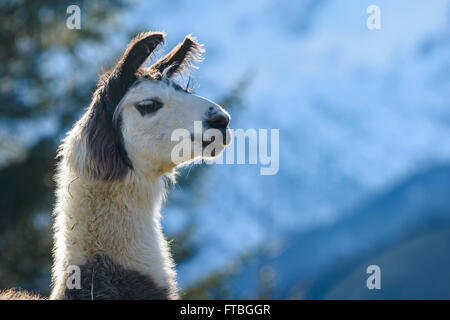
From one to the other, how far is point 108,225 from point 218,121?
831mm

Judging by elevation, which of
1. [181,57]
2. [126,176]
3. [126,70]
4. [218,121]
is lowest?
[126,176]

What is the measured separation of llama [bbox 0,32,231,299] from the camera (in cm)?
327

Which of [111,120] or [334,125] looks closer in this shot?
[111,120]

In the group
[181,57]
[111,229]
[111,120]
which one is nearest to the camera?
[111,229]

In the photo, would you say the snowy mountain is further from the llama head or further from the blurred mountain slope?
the llama head

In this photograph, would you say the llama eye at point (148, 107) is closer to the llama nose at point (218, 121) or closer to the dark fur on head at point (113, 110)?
the dark fur on head at point (113, 110)

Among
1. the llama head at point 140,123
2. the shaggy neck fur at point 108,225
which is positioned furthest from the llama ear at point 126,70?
the shaggy neck fur at point 108,225

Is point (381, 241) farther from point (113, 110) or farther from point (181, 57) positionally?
point (113, 110)

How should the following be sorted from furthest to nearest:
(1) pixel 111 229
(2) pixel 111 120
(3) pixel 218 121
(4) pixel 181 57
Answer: (4) pixel 181 57 → (2) pixel 111 120 → (3) pixel 218 121 → (1) pixel 111 229

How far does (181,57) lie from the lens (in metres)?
4.08

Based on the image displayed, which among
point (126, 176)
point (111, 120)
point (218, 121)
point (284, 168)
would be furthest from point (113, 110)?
point (284, 168)

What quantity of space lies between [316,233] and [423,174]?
22750 millimetres
